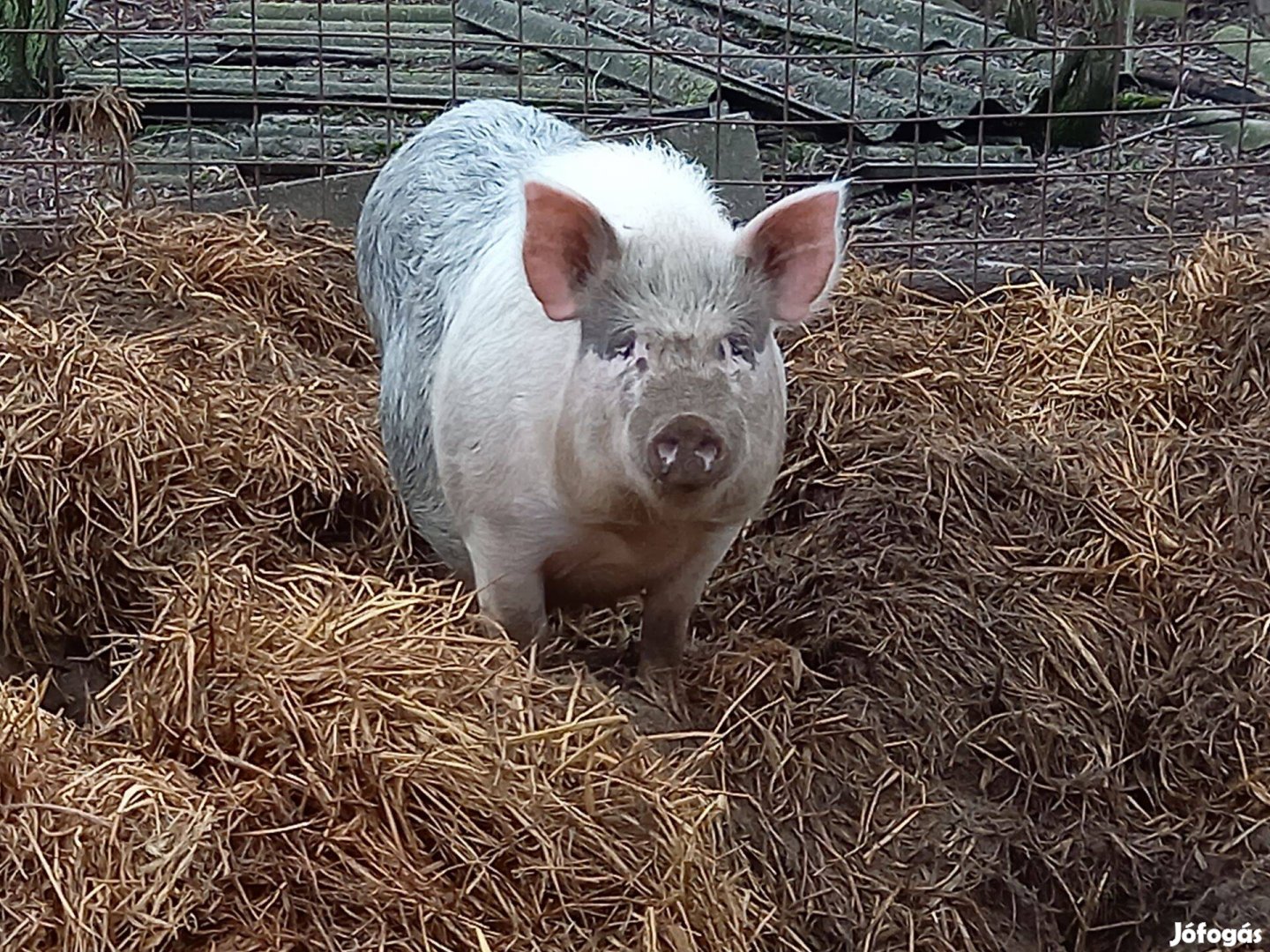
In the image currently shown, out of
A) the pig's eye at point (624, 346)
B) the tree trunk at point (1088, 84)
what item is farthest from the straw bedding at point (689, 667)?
the tree trunk at point (1088, 84)

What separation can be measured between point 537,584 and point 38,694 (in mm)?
949

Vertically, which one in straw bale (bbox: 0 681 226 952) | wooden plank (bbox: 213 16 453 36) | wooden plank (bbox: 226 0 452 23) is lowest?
straw bale (bbox: 0 681 226 952)

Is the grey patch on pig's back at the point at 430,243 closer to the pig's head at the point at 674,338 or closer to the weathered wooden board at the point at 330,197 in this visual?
the pig's head at the point at 674,338

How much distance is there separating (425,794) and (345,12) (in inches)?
232

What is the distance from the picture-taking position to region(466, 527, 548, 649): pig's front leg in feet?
11.3

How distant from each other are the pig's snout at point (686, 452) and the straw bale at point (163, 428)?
1359mm

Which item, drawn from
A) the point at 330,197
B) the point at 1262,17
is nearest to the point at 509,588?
the point at 330,197

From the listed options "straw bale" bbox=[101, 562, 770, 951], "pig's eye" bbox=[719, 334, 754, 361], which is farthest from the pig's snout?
"straw bale" bbox=[101, 562, 770, 951]

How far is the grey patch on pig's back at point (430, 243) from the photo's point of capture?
383 cm

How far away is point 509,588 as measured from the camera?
347 centimetres

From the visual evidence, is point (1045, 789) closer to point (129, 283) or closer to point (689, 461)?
point (689, 461)

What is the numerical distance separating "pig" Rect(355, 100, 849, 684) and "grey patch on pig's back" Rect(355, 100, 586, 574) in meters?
0.01

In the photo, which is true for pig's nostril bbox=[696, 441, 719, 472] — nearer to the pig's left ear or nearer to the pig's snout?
the pig's snout

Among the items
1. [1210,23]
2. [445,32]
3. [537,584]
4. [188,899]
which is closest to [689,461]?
[537,584]
